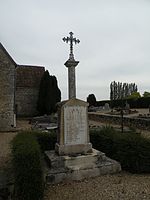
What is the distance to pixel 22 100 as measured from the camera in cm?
2616

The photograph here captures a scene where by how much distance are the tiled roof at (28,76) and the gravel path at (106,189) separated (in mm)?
23027

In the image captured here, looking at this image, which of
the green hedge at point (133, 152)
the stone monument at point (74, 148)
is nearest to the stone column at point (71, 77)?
the stone monument at point (74, 148)

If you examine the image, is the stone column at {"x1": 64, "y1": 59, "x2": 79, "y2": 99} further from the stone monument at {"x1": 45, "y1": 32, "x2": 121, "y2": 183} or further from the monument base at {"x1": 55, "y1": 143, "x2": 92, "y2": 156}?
the monument base at {"x1": 55, "y1": 143, "x2": 92, "y2": 156}

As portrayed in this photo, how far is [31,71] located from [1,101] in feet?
46.8

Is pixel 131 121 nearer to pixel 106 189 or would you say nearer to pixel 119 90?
pixel 106 189

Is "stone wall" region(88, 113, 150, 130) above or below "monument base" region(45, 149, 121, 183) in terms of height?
above

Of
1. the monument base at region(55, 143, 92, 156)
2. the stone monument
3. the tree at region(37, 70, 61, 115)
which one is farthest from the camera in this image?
the tree at region(37, 70, 61, 115)

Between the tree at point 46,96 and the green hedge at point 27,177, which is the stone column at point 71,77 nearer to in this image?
the green hedge at point 27,177

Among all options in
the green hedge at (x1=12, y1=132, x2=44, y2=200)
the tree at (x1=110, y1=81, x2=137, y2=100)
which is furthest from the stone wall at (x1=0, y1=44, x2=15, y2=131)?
the tree at (x1=110, y1=81, x2=137, y2=100)

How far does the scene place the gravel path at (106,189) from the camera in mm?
3871

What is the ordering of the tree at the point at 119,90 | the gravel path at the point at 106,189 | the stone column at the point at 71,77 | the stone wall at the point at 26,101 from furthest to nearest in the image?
the tree at the point at 119,90
the stone wall at the point at 26,101
the stone column at the point at 71,77
the gravel path at the point at 106,189

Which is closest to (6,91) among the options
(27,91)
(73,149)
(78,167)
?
(73,149)

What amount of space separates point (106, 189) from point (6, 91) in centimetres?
1210

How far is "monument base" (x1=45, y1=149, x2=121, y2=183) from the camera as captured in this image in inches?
186
